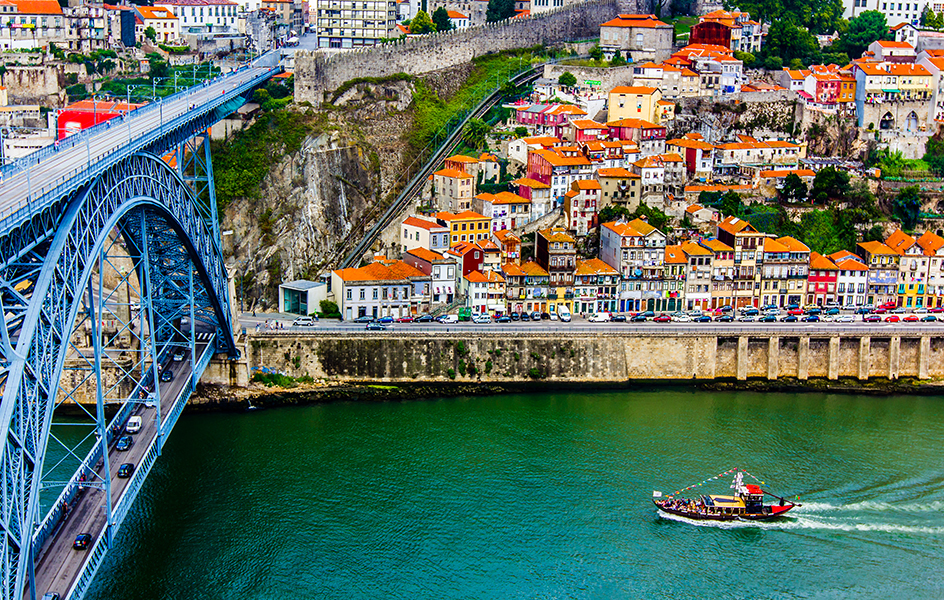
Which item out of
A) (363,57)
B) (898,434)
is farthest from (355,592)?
(363,57)

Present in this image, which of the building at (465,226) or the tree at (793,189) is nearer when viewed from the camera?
the building at (465,226)

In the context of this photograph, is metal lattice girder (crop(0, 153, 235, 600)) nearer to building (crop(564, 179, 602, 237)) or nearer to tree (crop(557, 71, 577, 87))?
building (crop(564, 179, 602, 237))

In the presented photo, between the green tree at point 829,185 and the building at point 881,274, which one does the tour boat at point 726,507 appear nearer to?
the building at point 881,274

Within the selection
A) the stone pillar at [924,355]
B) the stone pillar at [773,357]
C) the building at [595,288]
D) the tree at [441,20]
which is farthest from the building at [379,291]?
the tree at [441,20]

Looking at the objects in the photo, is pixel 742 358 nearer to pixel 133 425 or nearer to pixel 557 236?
pixel 557 236

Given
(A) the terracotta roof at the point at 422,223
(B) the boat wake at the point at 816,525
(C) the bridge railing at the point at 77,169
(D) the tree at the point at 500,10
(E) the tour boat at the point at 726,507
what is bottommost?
(B) the boat wake at the point at 816,525

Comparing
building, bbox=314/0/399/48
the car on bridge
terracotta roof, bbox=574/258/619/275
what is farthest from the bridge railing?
building, bbox=314/0/399/48

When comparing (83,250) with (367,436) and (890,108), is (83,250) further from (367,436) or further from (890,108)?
(890,108)
